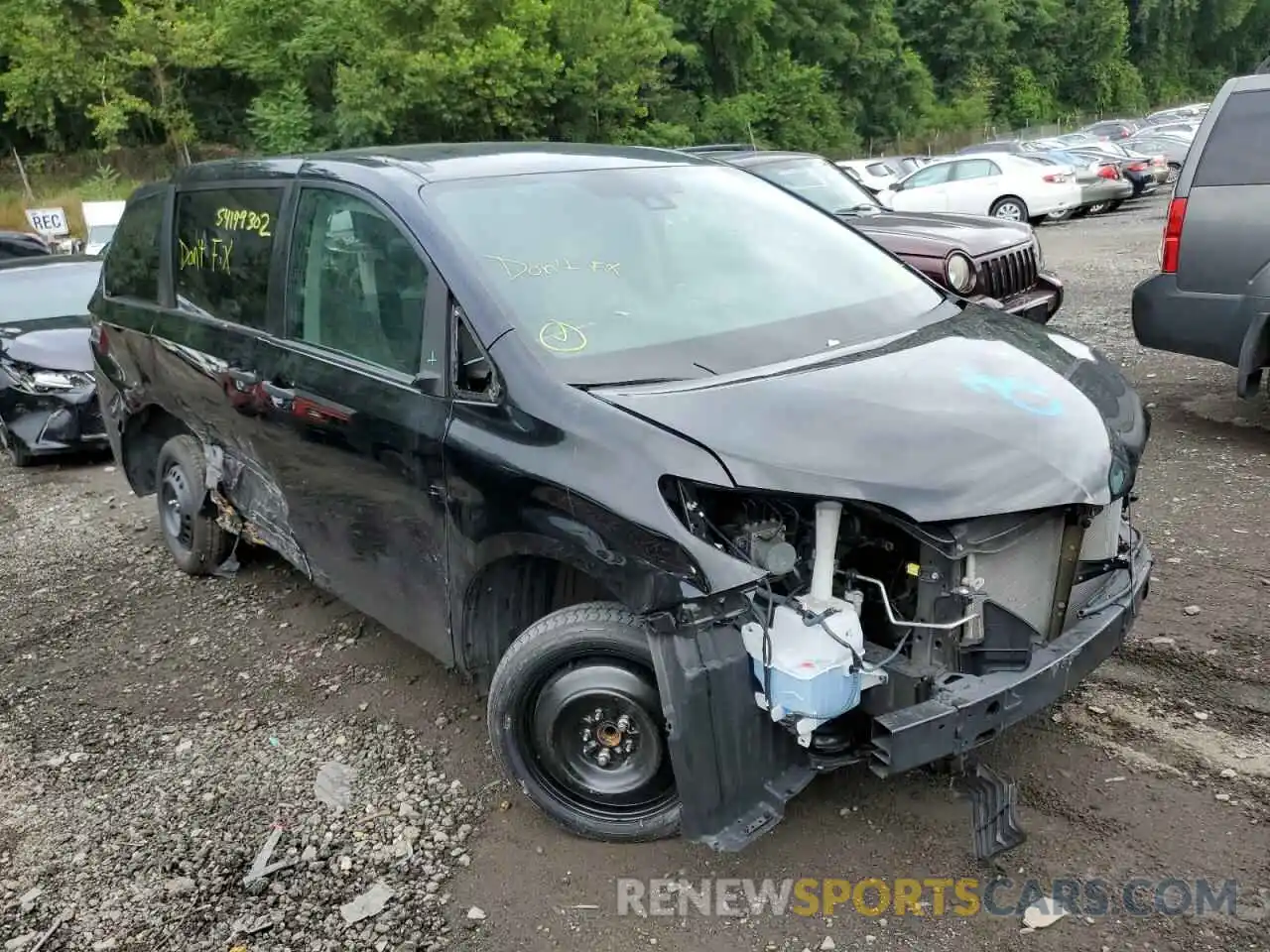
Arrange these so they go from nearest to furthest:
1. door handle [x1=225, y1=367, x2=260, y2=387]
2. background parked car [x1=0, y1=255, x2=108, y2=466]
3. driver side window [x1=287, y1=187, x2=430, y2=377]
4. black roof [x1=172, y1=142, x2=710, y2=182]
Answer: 1. driver side window [x1=287, y1=187, x2=430, y2=377]
2. black roof [x1=172, y1=142, x2=710, y2=182]
3. door handle [x1=225, y1=367, x2=260, y2=387]
4. background parked car [x1=0, y1=255, x2=108, y2=466]

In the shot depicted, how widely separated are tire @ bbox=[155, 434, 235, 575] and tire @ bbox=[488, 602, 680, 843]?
2.49 metres

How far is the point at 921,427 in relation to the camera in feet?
8.79

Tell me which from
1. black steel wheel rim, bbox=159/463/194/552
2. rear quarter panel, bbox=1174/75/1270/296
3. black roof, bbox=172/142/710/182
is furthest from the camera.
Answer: rear quarter panel, bbox=1174/75/1270/296

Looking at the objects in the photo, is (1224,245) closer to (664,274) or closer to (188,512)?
(664,274)

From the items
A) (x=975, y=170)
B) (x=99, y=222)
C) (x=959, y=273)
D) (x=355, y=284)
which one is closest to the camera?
(x=355, y=284)

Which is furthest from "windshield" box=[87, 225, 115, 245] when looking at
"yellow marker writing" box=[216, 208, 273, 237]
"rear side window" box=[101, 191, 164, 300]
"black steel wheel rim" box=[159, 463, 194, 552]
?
"yellow marker writing" box=[216, 208, 273, 237]

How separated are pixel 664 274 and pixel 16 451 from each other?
248 inches

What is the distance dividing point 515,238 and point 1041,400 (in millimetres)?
1638

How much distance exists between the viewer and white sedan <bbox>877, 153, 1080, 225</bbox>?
1811cm

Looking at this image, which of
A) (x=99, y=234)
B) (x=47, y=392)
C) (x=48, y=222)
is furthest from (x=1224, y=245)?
(x=48, y=222)

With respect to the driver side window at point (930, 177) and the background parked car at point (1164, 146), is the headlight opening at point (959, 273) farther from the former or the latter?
the background parked car at point (1164, 146)

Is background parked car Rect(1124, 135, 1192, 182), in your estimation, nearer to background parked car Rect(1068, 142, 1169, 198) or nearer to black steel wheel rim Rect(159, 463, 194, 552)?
background parked car Rect(1068, 142, 1169, 198)

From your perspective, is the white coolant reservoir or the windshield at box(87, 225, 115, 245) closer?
the white coolant reservoir

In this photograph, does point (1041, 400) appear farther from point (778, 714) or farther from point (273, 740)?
point (273, 740)
